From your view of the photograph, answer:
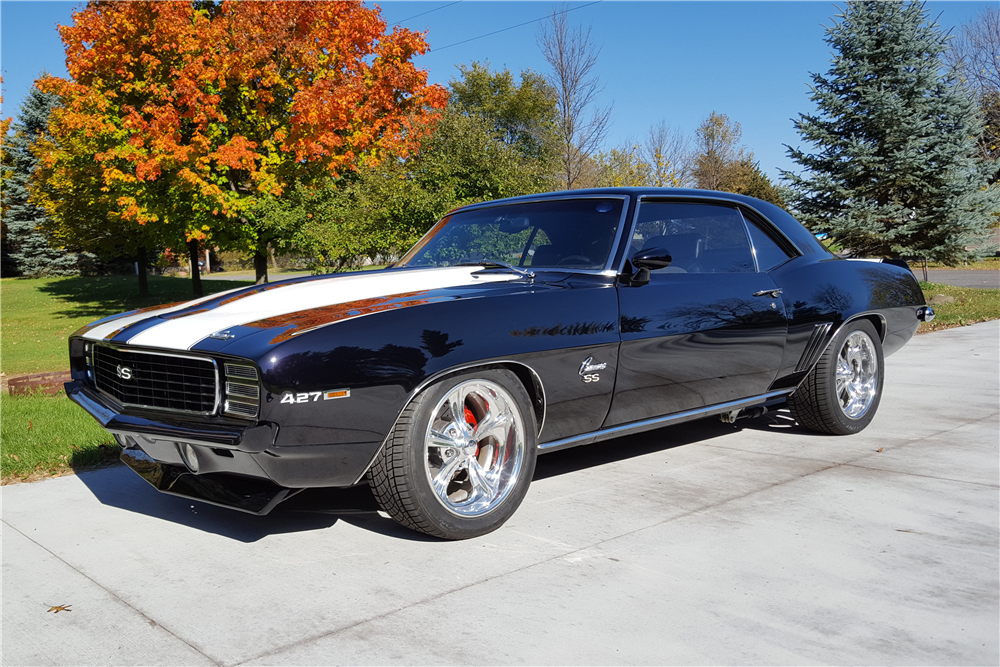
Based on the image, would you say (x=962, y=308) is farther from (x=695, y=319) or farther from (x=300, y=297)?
(x=300, y=297)

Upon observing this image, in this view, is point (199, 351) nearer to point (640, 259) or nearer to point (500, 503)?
point (500, 503)

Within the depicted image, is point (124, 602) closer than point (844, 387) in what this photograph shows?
Yes

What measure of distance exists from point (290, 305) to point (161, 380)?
23.7 inches

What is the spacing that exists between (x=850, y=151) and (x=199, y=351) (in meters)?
16.1

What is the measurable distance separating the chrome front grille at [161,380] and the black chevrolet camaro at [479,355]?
0.01 metres

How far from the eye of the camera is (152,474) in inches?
139

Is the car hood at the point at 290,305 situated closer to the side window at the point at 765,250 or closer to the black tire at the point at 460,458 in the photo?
the black tire at the point at 460,458

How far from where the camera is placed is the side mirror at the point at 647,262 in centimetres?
393

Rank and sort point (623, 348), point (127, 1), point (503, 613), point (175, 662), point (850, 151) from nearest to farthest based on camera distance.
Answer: point (175, 662), point (503, 613), point (623, 348), point (127, 1), point (850, 151)

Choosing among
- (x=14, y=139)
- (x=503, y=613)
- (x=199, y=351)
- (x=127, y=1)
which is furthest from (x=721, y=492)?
(x=14, y=139)

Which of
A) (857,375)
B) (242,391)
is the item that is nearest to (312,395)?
(242,391)

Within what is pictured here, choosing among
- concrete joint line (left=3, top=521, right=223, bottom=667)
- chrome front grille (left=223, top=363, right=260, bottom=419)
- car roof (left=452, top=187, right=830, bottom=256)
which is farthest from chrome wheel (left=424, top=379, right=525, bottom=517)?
car roof (left=452, top=187, right=830, bottom=256)

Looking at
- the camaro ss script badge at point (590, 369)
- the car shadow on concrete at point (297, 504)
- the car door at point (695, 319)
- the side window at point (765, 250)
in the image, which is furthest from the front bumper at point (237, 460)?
the side window at point (765, 250)

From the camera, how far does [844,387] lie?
5.36 metres
